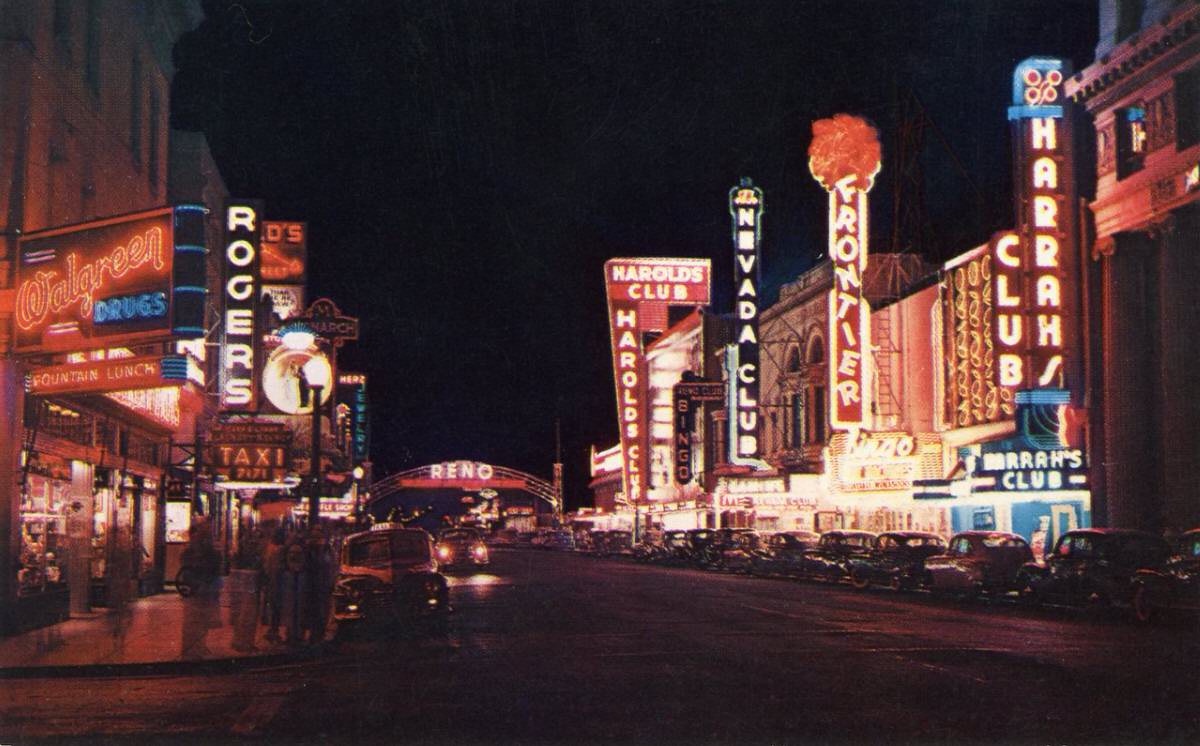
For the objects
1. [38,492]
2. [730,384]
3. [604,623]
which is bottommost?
[604,623]

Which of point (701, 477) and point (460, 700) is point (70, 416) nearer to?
point (460, 700)

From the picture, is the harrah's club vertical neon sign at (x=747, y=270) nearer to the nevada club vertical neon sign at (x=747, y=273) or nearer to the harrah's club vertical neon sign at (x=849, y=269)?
the nevada club vertical neon sign at (x=747, y=273)

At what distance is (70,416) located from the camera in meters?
25.2

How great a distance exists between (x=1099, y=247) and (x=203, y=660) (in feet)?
92.1

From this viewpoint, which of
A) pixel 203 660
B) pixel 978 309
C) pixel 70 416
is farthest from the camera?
pixel 978 309

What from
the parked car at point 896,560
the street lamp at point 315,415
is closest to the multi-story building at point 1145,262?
the parked car at point 896,560

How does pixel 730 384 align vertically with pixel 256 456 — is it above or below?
above

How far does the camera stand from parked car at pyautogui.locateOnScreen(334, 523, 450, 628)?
23.0 metres

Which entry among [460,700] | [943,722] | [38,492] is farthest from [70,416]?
[943,722]

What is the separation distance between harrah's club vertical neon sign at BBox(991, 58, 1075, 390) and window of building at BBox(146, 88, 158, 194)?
22.3 metres

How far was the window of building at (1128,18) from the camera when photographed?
36.8 meters

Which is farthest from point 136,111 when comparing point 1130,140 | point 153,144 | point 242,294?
point 1130,140

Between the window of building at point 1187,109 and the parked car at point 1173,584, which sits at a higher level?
the window of building at point 1187,109

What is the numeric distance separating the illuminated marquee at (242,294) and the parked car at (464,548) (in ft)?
58.8
